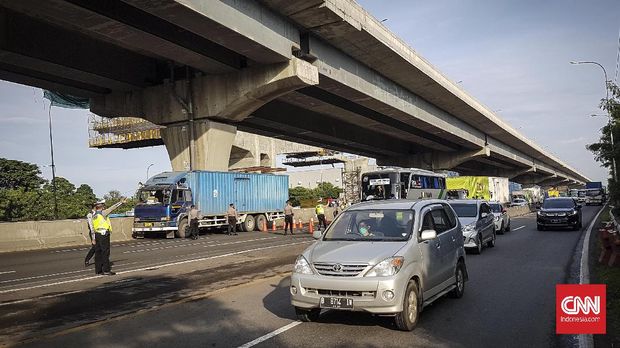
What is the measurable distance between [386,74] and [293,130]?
9.57m

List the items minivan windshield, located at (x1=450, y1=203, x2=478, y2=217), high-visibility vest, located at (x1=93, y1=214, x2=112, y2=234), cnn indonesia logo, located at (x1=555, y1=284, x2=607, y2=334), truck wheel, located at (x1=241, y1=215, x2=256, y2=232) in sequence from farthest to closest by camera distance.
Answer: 1. truck wheel, located at (x1=241, y1=215, x2=256, y2=232)
2. minivan windshield, located at (x1=450, y1=203, x2=478, y2=217)
3. high-visibility vest, located at (x1=93, y1=214, x2=112, y2=234)
4. cnn indonesia logo, located at (x1=555, y1=284, x2=607, y2=334)

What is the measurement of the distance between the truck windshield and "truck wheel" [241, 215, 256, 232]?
6.50 metres

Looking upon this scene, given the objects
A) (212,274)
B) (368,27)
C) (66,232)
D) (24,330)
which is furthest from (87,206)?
(24,330)

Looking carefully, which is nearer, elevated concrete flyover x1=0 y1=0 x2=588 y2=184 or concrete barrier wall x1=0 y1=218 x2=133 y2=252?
elevated concrete flyover x1=0 y1=0 x2=588 y2=184

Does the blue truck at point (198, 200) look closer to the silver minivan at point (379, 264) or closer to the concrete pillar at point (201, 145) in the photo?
the concrete pillar at point (201, 145)

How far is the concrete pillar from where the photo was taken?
87.4 ft

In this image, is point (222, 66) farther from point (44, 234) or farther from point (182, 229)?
point (44, 234)

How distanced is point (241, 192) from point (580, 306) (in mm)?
26320

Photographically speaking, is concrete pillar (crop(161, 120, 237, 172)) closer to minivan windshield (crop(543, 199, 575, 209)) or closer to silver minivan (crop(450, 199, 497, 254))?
silver minivan (crop(450, 199, 497, 254))

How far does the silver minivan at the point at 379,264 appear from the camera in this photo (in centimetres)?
640

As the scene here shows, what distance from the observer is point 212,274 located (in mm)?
12727

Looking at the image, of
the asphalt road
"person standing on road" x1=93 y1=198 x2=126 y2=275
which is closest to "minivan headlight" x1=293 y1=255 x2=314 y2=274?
the asphalt road

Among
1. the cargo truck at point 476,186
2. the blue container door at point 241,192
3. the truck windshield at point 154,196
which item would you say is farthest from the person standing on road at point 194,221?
the cargo truck at point 476,186

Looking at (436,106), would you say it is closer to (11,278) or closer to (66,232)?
(66,232)
